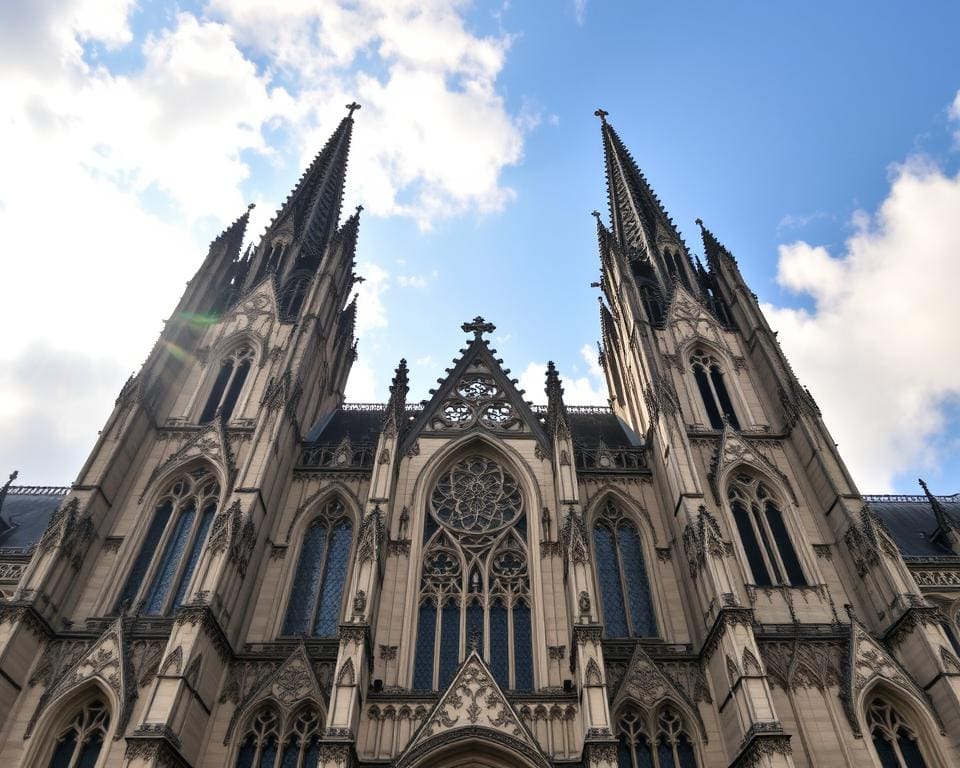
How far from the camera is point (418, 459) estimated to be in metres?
23.5

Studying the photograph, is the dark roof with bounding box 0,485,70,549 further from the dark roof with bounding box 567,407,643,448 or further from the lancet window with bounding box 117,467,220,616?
the dark roof with bounding box 567,407,643,448

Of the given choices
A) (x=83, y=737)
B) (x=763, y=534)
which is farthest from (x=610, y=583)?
(x=83, y=737)

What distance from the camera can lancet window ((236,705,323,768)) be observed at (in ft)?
54.9

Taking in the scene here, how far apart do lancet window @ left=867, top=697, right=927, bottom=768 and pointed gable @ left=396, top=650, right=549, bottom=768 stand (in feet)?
27.8

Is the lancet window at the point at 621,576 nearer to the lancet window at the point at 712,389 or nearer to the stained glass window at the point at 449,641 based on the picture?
the stained glass window at the point at 449,641

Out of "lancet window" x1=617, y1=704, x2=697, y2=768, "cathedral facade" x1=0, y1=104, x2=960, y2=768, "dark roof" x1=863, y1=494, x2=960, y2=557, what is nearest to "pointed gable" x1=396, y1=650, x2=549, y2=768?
"cathedral facade" x1=0, y1=104, x2=960, y2=768

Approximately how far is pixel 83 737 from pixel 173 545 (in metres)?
5.67

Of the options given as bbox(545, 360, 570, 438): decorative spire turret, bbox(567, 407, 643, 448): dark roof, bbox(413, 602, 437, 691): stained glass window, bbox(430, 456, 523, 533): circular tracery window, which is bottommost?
bbox(413, 602, 437, 691): stained glass window

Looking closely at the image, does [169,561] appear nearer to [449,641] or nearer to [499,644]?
[449,641]

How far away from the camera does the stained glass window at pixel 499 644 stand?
18.5 meters

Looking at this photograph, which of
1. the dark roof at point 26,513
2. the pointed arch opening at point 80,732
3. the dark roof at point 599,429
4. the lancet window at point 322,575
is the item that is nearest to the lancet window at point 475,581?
the lancet window at point 322,575

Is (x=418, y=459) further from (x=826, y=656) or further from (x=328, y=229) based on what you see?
(x=328, y=229)

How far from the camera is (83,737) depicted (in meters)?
16.7

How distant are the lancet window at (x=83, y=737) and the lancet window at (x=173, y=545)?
2.59 meters
